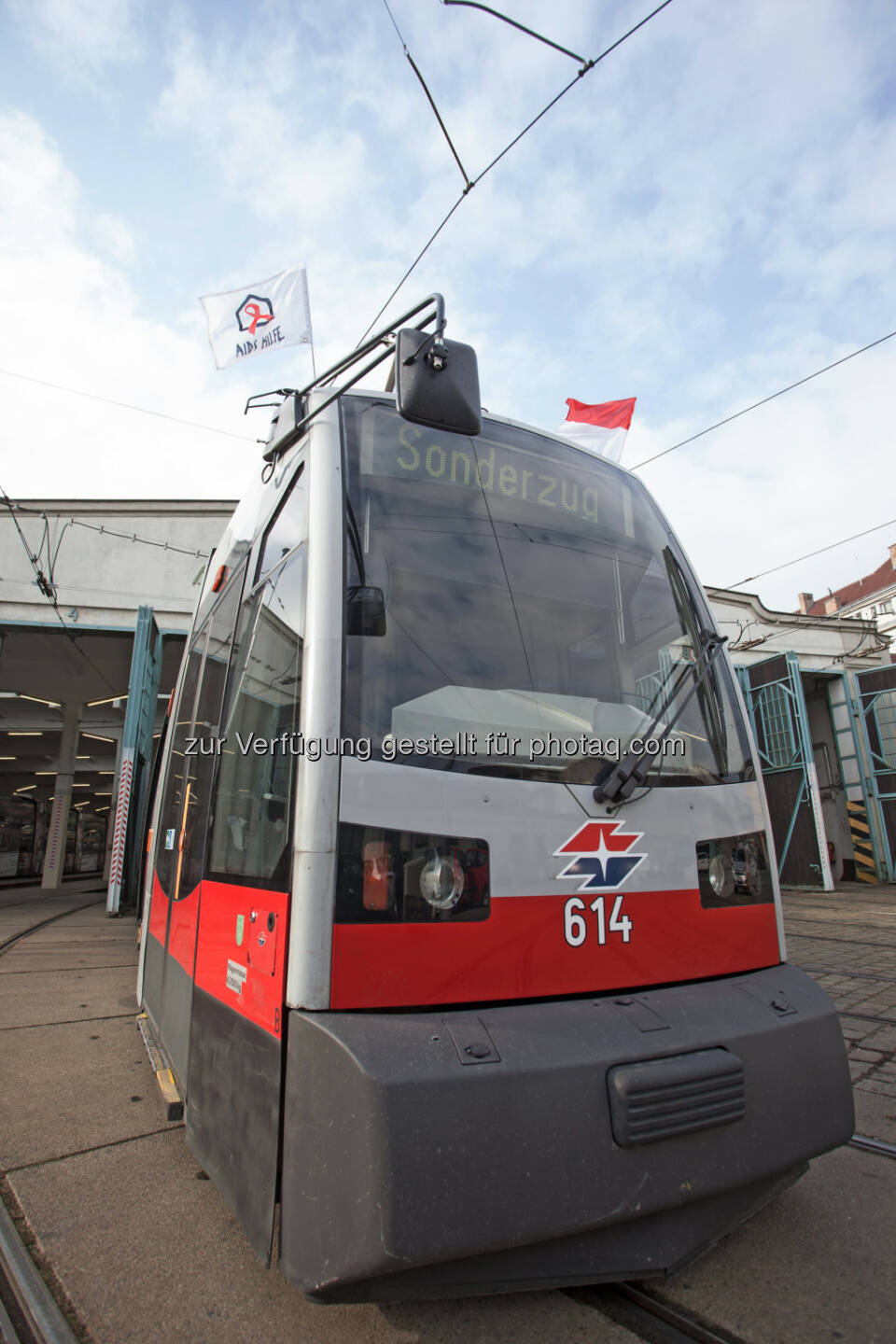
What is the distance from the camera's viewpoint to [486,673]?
2217 millimetres

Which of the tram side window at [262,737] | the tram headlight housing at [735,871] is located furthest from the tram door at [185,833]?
the tram headlight housing at [735,871]

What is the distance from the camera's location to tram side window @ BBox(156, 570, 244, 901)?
2.91 metres

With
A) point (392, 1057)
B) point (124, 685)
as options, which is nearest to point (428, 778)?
point (392, 1057)

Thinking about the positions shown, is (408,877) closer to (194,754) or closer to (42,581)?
(194,754)

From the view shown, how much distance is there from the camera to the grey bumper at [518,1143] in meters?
1.53

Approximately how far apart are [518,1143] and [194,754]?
2.15 m

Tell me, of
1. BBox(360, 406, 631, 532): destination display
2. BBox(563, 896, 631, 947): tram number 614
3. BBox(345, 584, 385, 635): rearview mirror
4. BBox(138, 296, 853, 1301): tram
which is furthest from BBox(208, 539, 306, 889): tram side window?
BBox(563, 896, 631, 947): tram number 614

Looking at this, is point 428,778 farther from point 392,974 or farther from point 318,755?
point 392,974

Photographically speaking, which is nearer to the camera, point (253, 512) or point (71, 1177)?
point (71, 1177)

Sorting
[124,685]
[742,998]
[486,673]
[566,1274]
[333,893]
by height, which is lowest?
[566,1274]

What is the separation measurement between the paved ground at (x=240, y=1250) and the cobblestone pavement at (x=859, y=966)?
0.09ft

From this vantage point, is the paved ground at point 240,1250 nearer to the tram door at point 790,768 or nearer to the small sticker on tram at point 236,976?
the small sticker on tram at point 236,976

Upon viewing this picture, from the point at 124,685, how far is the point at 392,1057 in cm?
2099

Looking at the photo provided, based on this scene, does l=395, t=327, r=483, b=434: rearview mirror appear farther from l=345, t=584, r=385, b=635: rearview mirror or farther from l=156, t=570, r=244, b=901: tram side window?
l=156, t=570, r=244, b=901: tram side window
